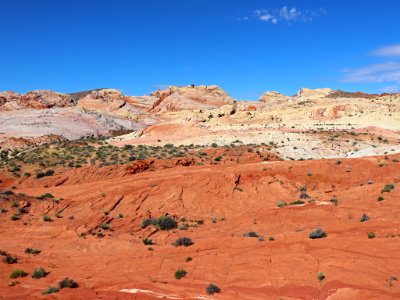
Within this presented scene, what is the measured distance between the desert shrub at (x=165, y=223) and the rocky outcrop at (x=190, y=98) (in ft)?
277

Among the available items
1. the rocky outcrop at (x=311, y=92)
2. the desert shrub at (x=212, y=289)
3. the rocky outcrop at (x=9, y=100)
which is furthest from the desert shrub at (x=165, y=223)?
the rocky outcrop at (x=311, y=92)

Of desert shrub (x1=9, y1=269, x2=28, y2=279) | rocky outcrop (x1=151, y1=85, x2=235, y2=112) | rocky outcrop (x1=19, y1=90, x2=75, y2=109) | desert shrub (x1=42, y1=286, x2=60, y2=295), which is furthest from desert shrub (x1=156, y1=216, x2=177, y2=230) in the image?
rocky outcrop (x1=19, y1=90, x2=75, y2=109)

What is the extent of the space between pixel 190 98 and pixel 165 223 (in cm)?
9244

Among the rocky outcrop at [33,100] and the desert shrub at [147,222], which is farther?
the rocky outcrop at [33,100]

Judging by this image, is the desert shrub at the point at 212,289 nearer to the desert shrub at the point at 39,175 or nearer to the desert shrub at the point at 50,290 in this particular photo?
the desert shrub at the point at 50,290

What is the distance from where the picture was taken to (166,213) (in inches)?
977

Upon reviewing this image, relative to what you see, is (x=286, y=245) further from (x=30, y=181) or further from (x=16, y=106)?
(x=16, y=106)

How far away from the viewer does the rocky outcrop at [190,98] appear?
4306 inches

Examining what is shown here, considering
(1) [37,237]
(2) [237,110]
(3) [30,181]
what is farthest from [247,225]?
(2) [237,110]

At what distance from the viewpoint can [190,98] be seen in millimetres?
113125

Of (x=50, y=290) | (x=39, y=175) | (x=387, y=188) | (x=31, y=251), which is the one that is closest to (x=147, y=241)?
(x=31, y=251)

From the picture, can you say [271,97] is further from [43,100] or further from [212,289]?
[212,289]

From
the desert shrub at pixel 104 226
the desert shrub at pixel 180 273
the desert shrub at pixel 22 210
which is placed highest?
the desert shrub at pixel 22 210

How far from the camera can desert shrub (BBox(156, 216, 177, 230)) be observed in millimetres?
22317
